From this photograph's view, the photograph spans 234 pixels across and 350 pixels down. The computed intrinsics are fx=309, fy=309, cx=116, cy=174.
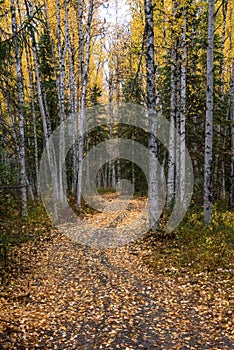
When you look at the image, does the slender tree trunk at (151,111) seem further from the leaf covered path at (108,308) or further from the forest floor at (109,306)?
the leaf covered path at (108,308)

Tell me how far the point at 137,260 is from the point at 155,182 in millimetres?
2859

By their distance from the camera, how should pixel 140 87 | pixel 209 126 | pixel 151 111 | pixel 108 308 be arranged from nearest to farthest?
pixel 108 308 → pixel 209 126 → pixel 151 111 → pixel 140 87

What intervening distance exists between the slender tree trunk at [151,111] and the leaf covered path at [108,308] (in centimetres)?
238

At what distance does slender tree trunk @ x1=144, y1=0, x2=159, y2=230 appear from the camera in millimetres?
10266

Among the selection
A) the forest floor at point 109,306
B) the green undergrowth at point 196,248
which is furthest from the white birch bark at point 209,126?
the forest floor at point 109,306

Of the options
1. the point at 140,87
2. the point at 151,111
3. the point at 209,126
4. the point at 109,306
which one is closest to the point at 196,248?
the point at 109,306

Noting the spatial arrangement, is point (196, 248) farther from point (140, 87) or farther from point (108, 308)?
point (140, 87)

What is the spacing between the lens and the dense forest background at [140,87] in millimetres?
7215

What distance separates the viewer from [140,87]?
18531mm

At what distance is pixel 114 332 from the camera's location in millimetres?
5395

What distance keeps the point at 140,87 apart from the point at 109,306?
1462 centimetres

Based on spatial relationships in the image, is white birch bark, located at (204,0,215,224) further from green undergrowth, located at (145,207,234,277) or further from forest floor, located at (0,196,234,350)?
forest floor, located at (0,196,234,350)

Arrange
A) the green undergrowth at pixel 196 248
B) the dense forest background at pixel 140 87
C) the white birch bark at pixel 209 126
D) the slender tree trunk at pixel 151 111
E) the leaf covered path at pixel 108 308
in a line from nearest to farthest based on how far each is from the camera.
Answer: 1. the leaf covered path at pixel 108 308
2. the dense forest background at pixel 140 87
3. the green undergrowth at pixel 196 248
4. the slender tree trunk at pixel 151 111
5. the white birch bark at pixel 209 126

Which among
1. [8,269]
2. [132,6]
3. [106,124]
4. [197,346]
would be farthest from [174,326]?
[106,124]
